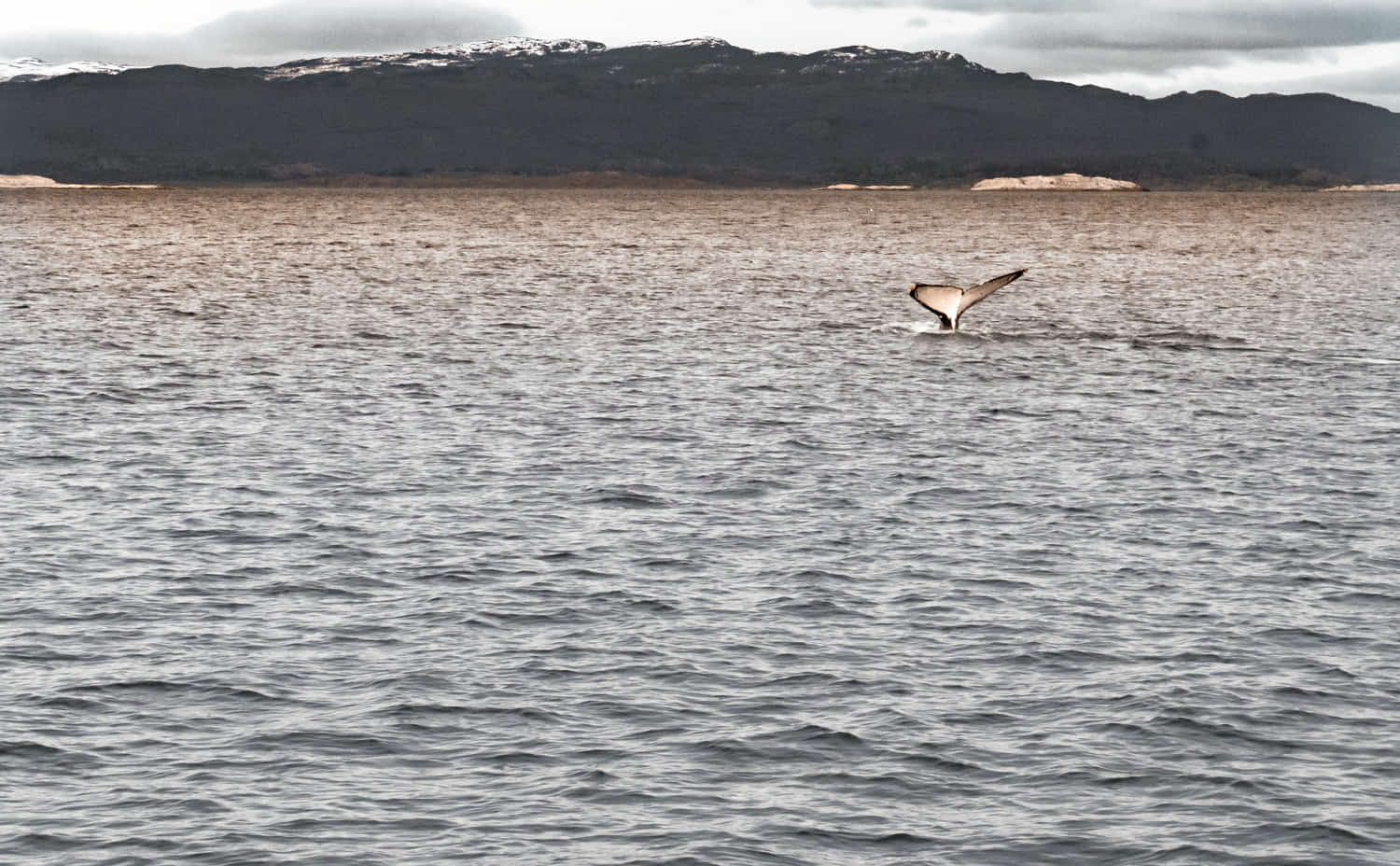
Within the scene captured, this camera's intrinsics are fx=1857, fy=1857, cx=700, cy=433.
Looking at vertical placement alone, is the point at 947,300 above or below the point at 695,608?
above

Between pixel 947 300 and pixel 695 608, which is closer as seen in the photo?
pixel 695 608

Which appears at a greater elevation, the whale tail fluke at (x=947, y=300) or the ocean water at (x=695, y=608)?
the whale tail fluke at (x=947, y=300)

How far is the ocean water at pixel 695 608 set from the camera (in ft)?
54.7

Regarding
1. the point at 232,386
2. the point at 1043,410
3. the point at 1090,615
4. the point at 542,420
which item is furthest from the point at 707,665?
the point at 232,386

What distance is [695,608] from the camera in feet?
78.5

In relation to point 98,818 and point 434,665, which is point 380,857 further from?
point 434,665

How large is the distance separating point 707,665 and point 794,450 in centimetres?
1644

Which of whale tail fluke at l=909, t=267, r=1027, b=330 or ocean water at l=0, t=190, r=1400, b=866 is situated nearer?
ocean water at l=0, t=190, r=1400, b=866

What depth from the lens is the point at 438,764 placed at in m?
17.8

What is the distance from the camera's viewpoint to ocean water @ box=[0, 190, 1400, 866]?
16672 millimetres

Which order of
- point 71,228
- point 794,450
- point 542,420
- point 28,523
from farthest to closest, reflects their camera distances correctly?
point 71,228 → point 542,420 → point 794,450 → point 28,523

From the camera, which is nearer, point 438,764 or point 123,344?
point 438,764

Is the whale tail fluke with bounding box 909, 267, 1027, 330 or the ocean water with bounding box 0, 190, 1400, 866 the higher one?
the whale tail fluke with bounding box 909, 267, 1027, 330

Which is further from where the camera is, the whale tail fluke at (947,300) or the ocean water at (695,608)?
the whale tail fluke at (947,300)
